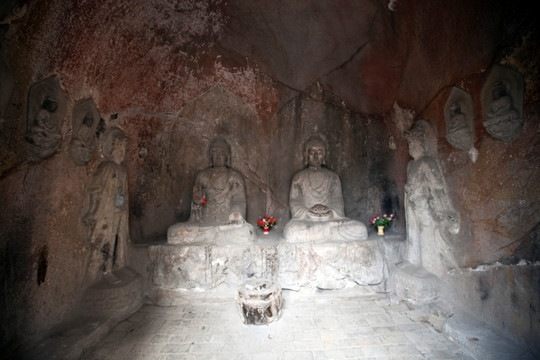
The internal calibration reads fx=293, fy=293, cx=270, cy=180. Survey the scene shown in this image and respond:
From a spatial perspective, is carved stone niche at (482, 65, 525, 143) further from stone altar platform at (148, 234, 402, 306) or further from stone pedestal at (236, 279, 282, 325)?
stone pedestal at (236, 279, 282, 325)

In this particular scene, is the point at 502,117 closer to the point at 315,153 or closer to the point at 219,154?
the point at 315,153

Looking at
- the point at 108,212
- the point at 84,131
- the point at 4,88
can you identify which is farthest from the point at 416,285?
the point at 4,88

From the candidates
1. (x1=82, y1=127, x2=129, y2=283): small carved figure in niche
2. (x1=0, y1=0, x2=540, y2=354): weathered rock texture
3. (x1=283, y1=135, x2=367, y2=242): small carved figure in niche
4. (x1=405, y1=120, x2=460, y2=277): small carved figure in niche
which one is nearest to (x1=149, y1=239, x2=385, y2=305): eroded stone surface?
(x1=283, y1=135, x2=367, y2=242): small carved figure in niche

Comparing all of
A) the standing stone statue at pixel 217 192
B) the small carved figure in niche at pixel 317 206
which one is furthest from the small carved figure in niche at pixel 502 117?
the standing stone statue at pixel 217 192

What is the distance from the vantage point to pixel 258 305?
13.5 feet

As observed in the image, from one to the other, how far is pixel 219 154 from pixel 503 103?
5.12m

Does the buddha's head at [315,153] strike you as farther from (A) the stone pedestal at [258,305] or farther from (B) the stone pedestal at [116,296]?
(B) the stone pedestal at [116,296]

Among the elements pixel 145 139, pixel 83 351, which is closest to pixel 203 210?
pixel 145 139

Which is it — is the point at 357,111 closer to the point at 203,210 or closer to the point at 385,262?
the point at 385,262

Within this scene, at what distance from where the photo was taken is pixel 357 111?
278 inches

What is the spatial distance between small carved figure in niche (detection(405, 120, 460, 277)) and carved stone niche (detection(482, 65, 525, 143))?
107 cm

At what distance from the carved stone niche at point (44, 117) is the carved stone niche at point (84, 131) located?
265 millimetres

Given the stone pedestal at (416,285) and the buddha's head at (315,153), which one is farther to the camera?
the buddha's head at (315,153)

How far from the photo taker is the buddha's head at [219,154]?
6742 mm
